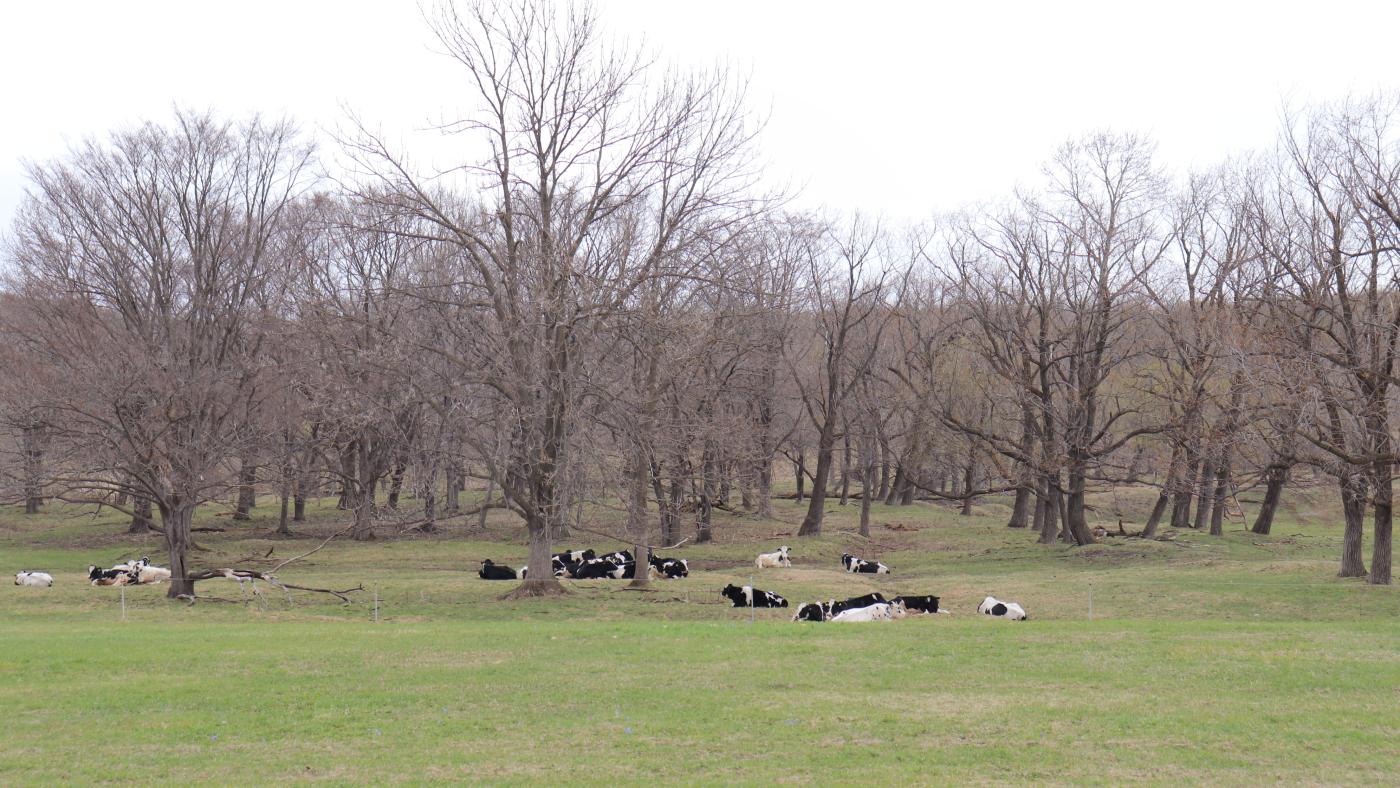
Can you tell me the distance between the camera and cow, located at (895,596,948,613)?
66.9 feet

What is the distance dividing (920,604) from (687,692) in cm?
1089

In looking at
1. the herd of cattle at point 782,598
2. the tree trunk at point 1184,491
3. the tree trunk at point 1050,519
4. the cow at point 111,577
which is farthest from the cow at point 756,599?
the tree trunk at point 1050,519

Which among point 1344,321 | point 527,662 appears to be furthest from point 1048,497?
point 527,662

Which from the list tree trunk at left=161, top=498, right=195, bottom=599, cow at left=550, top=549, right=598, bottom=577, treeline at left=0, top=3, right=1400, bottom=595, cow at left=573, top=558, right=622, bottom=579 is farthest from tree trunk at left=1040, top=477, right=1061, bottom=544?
tree trunk at left=161, top=498, right=195, bottom=599

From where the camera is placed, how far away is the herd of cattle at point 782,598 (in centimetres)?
1952

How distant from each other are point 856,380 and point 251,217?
24473 mm

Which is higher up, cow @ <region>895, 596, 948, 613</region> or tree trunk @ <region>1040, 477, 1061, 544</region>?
tree trunk @ <region>1040, 477, 1061, 544</region>

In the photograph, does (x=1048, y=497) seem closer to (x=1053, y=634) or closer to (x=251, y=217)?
(x=1053, y=634)

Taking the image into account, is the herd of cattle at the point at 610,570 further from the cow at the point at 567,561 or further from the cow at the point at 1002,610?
the cow at the point at 1002,610

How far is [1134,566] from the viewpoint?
2855 cm

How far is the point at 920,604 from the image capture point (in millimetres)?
20562

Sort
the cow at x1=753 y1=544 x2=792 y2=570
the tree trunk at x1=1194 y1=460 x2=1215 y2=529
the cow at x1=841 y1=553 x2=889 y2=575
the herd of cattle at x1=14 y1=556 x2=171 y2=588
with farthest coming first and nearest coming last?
the cow at x1=753 y1=544 x2=792 y2=570 < the tree trunk at x1=1194 y1=460 x2=1215 y2=529 < the cow at x1=841 y1=553 x2=889 y2=575 < the herd of cattle at x1=14 y1=556 x2=171 y2=588

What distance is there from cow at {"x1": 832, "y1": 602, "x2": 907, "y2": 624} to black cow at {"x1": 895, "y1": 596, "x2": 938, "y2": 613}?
72cm

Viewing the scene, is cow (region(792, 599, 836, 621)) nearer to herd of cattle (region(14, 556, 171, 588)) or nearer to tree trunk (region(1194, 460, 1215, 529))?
tree trunk (region(1194, 460, 1215, 529))
